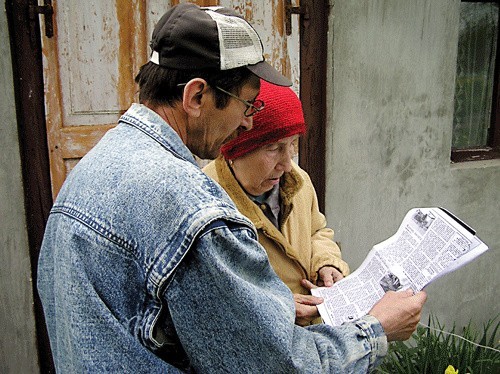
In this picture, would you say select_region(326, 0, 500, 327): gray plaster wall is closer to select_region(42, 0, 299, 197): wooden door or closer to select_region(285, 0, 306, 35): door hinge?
select_region(285, 0, 306, 35): door hinge

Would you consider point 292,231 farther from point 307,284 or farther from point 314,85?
point 314,85

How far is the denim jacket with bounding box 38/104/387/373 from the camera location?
0.90 m

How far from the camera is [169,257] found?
90 centimetres

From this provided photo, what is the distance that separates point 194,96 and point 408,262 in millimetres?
951

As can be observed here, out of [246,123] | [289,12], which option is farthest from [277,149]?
[289,12]

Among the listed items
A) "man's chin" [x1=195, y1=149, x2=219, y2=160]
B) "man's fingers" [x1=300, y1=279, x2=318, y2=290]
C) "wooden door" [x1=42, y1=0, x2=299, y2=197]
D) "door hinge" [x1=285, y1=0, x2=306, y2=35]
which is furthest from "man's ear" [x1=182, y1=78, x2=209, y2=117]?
"door hinge" [x1=285, y1=0, x2=306, y2=35]

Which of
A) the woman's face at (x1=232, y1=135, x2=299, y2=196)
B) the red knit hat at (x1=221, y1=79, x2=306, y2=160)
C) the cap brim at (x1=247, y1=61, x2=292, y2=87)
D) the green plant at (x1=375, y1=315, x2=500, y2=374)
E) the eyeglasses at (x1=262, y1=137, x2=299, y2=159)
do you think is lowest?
the green plant at (x1=375, y1=315, x2=500, y2=374)

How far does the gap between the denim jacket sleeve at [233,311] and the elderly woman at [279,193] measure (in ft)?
2.48

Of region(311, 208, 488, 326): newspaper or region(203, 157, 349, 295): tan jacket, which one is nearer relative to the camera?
region(311, 208, 488, 326): newspaper

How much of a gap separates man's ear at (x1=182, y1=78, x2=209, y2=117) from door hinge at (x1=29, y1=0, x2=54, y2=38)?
160 centimetres

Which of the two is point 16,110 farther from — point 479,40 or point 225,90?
point 479,40

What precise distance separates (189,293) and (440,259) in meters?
0.95

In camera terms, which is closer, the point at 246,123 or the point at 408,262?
the point at 246,123

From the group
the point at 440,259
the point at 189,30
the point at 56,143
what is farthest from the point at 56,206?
the point at 56,143
